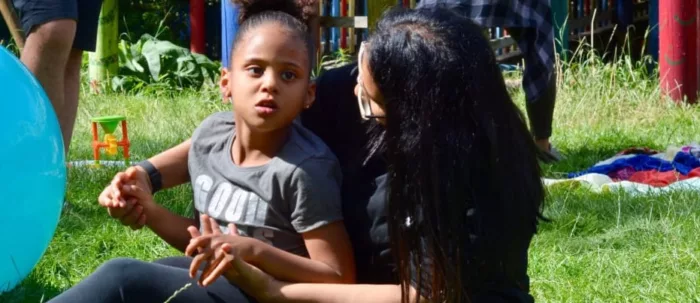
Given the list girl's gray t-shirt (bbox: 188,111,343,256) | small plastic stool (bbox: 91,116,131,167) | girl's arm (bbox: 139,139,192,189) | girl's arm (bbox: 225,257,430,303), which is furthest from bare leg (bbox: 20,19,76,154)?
girl's arm (bbox: 225,257,430,303)

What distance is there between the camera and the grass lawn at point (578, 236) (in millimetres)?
3369

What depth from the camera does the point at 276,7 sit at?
2668mm

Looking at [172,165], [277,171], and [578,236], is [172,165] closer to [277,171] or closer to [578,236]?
[277,171]

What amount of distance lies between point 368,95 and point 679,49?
5.32m

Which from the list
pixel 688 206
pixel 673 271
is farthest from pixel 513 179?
pixel 688 206

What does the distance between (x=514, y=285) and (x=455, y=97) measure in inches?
15.7

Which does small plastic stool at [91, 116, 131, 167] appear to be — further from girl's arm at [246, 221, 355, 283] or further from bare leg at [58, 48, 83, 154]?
girl's arm at [246, 221, 355, 283]

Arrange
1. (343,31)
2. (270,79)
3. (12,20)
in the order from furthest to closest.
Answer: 1. (343,31)
2. (12,20)
3. (270,79)

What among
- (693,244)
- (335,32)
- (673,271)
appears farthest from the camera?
(335,32)

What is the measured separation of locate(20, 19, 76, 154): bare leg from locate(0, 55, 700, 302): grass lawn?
1.55 ft

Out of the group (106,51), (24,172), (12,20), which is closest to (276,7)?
(24,172)

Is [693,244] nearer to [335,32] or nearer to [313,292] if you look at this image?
[313,292]

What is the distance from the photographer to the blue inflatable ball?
289 cm

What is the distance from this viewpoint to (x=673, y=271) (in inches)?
138
